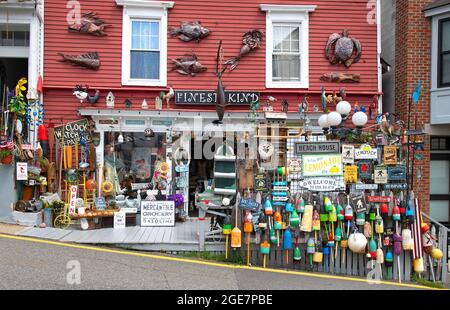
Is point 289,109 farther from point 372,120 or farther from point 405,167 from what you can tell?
point 405,167

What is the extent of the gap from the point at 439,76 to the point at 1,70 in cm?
1147

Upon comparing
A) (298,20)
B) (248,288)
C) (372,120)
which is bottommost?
(248,288)

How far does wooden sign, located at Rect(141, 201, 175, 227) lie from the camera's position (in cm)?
934

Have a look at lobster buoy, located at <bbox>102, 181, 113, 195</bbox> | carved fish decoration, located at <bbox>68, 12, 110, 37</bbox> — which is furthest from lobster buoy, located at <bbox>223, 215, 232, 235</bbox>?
carved fish decoration, located at <bbox>68, 12, 110, 37</bbox>

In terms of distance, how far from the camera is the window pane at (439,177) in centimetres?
1127

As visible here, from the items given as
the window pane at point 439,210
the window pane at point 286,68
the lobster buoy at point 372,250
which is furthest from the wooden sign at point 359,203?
the window pane at point 439,210

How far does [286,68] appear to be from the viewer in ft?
36.9

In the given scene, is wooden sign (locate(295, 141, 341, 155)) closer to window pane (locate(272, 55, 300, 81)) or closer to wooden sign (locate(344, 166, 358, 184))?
wooden sign (locate(344, 166, 358, 184))

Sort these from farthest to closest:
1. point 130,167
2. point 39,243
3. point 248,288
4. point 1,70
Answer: point 1,70 < point 130,167 < point 39,243 < point 248,288

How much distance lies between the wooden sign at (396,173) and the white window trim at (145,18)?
19.1ft

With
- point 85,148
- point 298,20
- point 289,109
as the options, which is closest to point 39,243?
point 85,148

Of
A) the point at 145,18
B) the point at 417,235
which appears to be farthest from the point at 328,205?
the point at 145,18

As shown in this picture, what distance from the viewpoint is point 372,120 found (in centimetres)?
1118

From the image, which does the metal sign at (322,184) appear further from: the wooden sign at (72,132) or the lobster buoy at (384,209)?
the wooden sign at (72,132)
